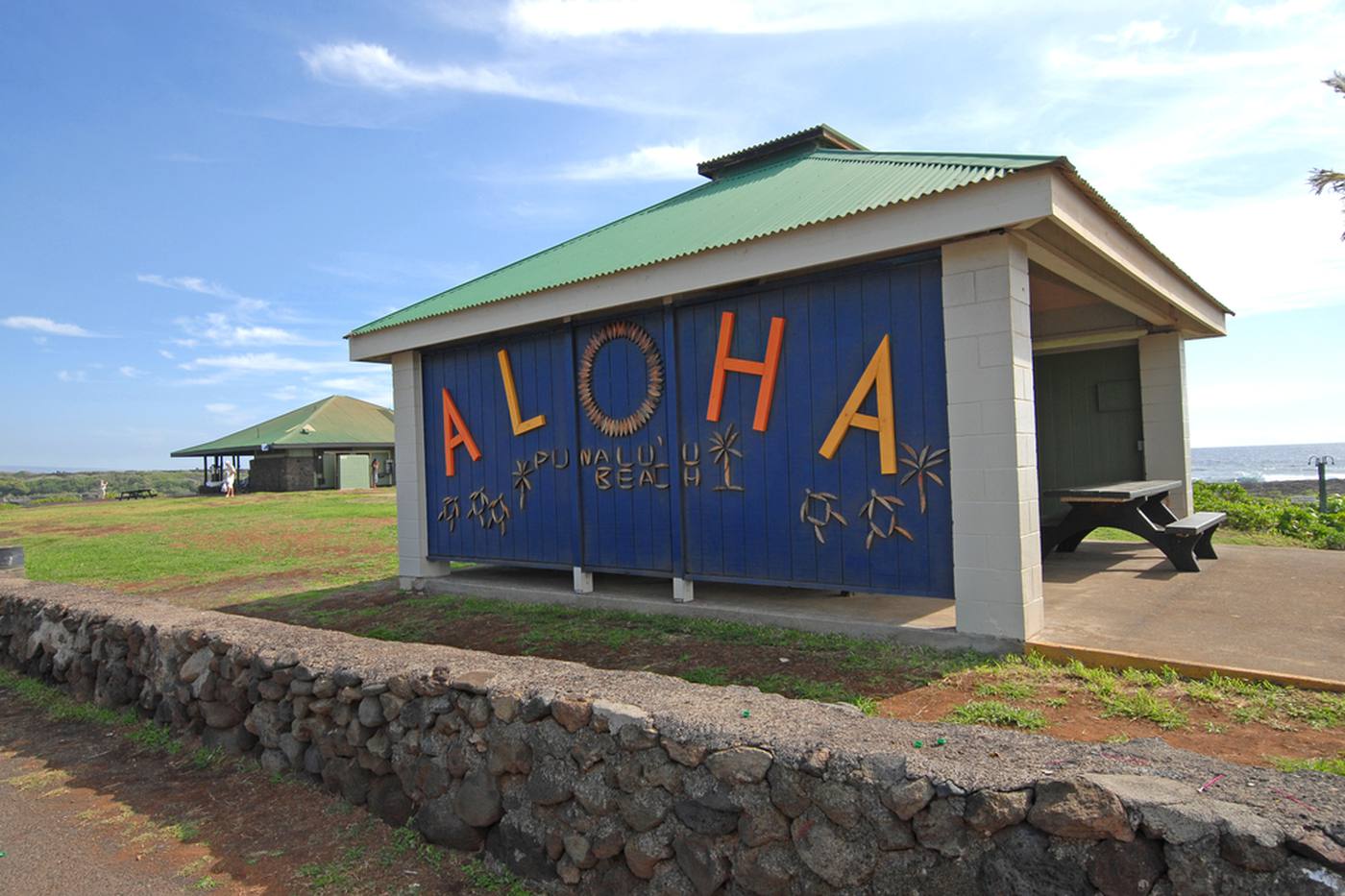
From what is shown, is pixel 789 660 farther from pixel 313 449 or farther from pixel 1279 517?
pixel 313 449

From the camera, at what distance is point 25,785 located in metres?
4.60

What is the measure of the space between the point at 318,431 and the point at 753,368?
3581cm

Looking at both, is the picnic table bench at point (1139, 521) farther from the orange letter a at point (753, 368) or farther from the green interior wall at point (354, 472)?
the green interior wall at point (354, 472)

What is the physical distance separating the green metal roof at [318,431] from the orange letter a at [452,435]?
98.5 feet

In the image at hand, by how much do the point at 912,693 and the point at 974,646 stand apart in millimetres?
913

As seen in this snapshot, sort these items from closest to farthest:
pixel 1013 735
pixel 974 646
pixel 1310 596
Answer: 1. pixel 1013 735
2. pixel 974 646
3. pixel 1310 596

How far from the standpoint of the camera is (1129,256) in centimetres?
624

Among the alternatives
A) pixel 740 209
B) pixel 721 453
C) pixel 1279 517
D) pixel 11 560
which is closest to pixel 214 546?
pixel 11 560

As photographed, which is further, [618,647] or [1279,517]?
[1279,517]

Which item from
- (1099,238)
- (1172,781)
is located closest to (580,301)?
(1099,238)

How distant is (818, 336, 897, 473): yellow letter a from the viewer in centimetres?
561

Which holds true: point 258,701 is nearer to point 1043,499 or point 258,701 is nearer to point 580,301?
point 580,301

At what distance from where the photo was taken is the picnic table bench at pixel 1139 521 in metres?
6.88

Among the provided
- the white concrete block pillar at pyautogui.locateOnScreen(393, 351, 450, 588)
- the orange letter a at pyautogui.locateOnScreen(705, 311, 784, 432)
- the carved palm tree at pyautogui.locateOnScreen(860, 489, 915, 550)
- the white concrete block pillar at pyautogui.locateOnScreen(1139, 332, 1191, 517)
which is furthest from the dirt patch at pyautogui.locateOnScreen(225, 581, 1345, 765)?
the white concrete block pillar at pyautogui.locateOnScreen(1139, 332, 1191, 517)
